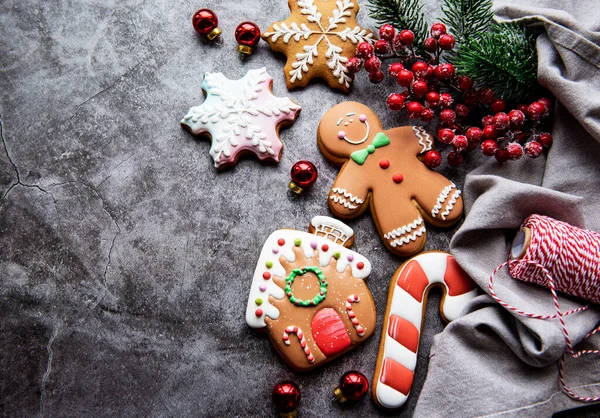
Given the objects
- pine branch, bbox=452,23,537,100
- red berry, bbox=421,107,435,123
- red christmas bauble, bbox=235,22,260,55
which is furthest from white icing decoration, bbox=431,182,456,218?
red christmas bauble, bbox=235,22,260,55

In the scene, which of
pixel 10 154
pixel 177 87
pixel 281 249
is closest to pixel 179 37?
pixel 177 87

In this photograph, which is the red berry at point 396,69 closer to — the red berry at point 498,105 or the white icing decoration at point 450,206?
the red berry at point 498,105

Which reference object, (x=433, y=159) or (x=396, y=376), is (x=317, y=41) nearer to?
(x=433, y=159)

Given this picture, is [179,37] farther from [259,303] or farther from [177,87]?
[259,303]

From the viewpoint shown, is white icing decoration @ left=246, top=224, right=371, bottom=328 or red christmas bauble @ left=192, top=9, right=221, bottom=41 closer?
white icing decoration @ left=246, top=224, right=371, bottom=328

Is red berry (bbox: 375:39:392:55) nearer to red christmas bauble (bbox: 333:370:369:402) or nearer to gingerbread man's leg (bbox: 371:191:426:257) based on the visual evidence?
gingerbread man's leg (bbox: 371:191:426:257)

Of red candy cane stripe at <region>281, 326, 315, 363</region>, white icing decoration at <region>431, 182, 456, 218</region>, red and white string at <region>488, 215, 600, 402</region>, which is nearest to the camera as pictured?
red and white string at <region>488, 215, 600, 402</region>
